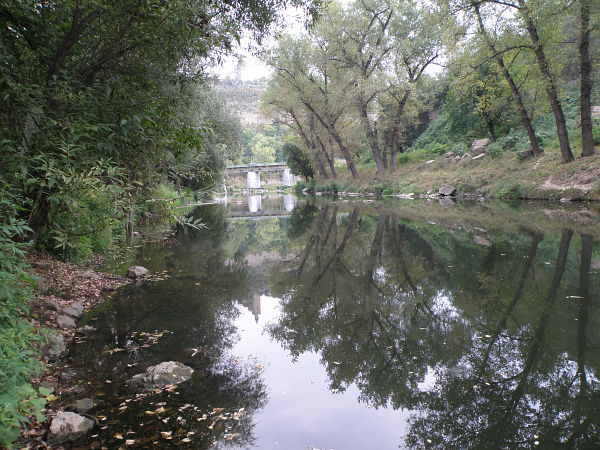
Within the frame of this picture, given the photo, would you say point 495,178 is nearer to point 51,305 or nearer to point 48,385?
point 51,305

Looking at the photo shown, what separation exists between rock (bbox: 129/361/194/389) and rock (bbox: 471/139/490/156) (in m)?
29.8

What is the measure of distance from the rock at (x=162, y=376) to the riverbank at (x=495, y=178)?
1957 cm

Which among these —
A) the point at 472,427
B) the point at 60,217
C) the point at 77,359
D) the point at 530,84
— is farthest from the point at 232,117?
the point at 472,427

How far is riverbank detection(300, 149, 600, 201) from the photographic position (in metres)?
19.3

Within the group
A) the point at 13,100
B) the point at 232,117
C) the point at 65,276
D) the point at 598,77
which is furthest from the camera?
the point at 232,117

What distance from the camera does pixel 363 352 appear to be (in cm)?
502

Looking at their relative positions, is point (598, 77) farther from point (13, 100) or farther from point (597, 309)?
point (13, 100)

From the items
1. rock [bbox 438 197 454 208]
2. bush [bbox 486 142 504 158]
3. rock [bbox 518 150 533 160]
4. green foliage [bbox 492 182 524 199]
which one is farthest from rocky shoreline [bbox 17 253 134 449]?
bush [bbox 486 142 504 158]

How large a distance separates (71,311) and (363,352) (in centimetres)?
427

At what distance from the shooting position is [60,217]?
6.54 meters

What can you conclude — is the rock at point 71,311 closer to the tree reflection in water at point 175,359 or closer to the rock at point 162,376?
the tree reflection in water at point 175,359

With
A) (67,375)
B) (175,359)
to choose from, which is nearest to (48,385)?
(67,375)

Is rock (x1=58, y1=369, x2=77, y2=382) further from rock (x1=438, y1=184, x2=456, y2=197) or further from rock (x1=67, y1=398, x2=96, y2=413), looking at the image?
rock (x1=438, y1=184, x2=456, y2=197)

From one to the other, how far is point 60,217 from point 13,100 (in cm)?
236
